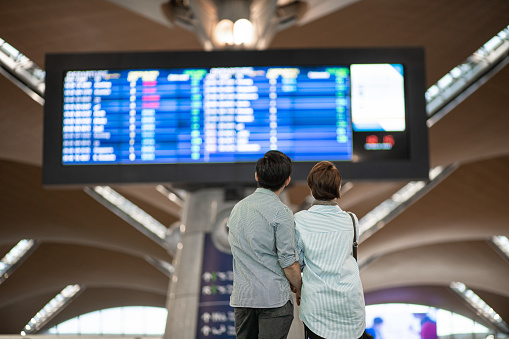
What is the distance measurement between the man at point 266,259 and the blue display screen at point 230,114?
2.86 meters

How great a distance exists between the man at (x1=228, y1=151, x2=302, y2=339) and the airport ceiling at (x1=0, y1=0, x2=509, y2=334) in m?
5.46

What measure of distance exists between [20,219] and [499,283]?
2004 cm

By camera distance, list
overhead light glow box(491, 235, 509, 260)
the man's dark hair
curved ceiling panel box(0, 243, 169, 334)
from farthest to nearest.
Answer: curved ceiling panel box(0, 243, 169, 334), overhead light glow box(491, 235, 509, 260), the man's dark hair

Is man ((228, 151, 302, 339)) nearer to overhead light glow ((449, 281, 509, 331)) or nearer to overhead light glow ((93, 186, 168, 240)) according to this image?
overhead light glow ((93, 186, 168, 240))

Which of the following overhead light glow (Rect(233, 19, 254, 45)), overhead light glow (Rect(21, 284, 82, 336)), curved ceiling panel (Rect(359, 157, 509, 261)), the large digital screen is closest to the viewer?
the large digital screen

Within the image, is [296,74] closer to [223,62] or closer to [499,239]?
[223,62]

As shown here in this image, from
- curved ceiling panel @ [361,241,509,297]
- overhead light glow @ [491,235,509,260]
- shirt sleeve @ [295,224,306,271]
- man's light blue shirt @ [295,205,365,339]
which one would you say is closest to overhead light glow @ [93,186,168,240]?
curved ceiling panel @ [361,241,509,297]

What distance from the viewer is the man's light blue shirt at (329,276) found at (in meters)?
3.83

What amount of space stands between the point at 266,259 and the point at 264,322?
368 mm

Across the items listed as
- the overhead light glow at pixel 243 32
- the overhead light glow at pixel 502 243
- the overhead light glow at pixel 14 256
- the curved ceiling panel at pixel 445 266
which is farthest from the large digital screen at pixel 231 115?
the curved ceiling panel at pixel 445 266

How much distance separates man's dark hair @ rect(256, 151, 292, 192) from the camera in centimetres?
409

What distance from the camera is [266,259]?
13.2ft

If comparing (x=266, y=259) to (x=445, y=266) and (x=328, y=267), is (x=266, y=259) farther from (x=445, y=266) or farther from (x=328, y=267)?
(x=445, y=266)

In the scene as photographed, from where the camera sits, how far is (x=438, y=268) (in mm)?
31719
